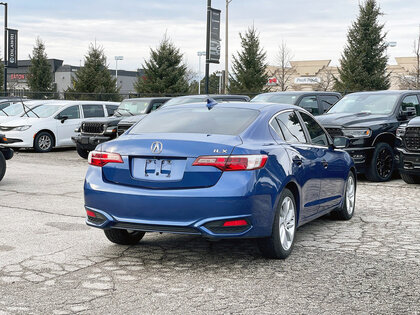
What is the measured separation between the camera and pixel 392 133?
12500 mm

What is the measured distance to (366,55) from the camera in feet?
135

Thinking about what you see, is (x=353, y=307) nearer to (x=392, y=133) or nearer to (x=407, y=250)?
(x=407, y=250)

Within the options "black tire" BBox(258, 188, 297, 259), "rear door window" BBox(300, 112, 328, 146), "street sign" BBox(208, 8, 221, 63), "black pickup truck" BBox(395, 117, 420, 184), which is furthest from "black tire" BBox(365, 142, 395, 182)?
"street sign" BBox(208, 8, 221, 63)

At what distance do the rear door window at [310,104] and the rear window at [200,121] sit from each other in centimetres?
962

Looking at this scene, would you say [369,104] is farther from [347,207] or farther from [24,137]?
[24,137]

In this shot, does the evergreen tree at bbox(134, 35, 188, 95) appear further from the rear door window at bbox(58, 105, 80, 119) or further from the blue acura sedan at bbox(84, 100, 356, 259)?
the blue acura sedan at bbox(84, 100, 356, 259)

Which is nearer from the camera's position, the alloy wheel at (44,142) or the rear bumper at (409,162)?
the rear bumper at (409,162)

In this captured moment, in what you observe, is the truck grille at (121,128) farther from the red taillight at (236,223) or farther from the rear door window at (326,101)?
the red taillight at (236,223)

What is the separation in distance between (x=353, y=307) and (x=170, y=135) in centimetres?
220

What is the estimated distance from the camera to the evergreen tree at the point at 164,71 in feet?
133

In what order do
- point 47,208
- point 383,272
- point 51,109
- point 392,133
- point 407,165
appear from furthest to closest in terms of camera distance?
point 51,109 → point 392,133 → point 407,165 → point 47,208 → point 383,272

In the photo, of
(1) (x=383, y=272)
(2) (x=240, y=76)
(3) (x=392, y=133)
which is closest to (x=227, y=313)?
(1) (x=383, y=272)

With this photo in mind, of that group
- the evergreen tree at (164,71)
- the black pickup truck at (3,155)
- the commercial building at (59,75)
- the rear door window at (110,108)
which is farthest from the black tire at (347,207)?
the commercial building at (59,75)

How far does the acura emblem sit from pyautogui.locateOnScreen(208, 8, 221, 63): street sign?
58.4 ft
